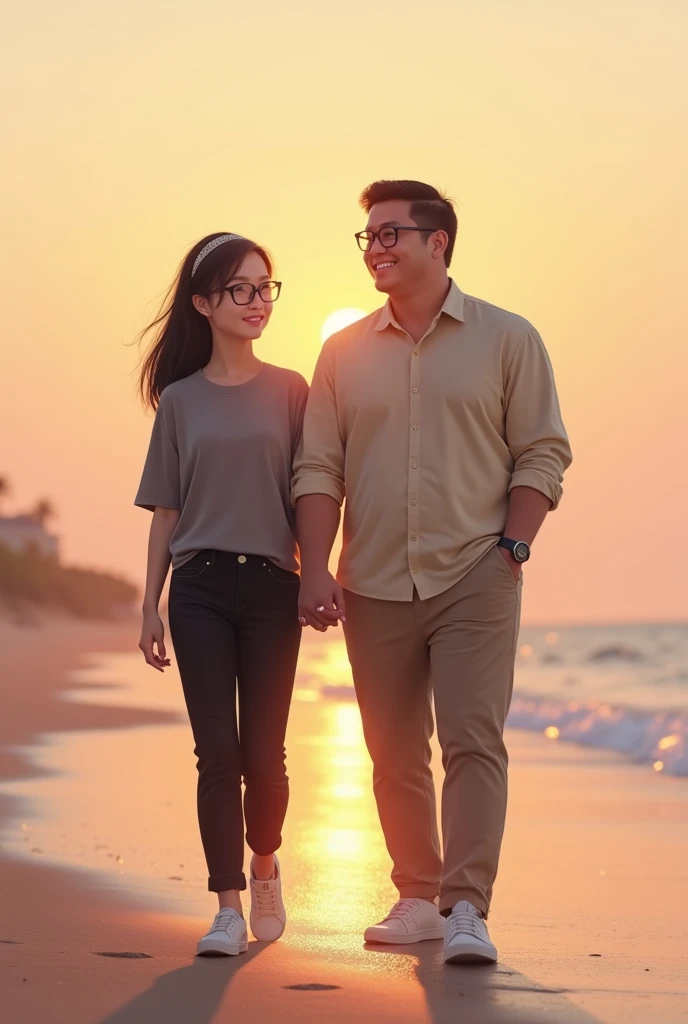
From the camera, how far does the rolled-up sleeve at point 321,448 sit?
4.65 meters

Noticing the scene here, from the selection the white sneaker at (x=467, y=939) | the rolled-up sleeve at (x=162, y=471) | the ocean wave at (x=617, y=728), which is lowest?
the ocean wave at (x=617, y=728)

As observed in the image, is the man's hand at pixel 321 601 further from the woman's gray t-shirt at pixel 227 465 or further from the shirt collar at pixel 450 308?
the shirt collar at pixel 450 308

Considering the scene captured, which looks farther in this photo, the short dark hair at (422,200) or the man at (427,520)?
the short dark hair at (422,200)

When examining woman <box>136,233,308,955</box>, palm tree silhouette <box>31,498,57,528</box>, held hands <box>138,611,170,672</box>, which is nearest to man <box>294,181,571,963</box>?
woman <box>136,233,308,955</box>

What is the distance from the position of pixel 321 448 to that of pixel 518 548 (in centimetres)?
68

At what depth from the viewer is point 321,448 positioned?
469 centimetres

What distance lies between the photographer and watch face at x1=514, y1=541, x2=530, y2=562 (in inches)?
178

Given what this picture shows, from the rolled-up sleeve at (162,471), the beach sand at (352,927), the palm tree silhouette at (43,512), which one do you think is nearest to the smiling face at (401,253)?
the rolled-up sleeve at (162,471)

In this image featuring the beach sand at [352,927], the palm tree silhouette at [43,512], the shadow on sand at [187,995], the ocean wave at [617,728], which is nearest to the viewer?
the shadow on sand at [187,995]

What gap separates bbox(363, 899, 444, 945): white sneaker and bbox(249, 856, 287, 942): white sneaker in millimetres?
269

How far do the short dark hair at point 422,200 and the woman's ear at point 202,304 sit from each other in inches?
23.3

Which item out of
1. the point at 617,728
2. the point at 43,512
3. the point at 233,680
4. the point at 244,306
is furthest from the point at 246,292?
the point at 43,512

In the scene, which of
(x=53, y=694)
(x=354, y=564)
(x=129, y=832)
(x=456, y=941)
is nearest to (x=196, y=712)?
(x=354, y=564)

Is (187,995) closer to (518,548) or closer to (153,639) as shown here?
(153,639)
